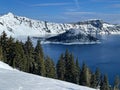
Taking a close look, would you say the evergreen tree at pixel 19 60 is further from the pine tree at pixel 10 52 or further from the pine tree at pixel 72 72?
the pine tree at pixel 72 72

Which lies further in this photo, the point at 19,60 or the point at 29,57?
the point at 29,57

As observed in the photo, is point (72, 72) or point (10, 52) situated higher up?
point (10, 52)

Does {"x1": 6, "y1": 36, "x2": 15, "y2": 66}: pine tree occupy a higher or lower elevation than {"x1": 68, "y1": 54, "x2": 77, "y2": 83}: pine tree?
higher

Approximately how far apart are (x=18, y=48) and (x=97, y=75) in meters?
33.2

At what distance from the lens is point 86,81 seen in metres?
73.8

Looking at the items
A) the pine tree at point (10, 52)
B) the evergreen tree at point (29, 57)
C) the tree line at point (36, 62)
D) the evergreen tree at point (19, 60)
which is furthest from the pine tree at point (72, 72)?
the pine tree at point (10, 52)

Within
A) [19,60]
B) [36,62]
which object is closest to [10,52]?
[19,60]

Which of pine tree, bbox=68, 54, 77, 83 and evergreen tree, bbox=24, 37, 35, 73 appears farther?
pine tree, bbox=68, 54, 77, 83

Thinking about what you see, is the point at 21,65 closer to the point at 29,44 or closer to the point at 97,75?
the point at 29,44

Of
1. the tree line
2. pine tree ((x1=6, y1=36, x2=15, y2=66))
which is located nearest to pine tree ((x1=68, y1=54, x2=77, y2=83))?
the tree line

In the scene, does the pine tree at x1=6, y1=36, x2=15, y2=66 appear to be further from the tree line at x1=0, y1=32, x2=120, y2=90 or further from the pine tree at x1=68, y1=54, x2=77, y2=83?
the pine tree at x1=68, y1=54, x2=77, y2=83

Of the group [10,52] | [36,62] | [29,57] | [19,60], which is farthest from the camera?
[36,62]

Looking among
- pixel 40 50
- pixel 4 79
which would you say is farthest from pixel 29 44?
pixel 4 79

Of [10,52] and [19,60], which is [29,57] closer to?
[10,52]
